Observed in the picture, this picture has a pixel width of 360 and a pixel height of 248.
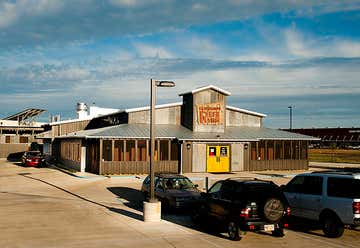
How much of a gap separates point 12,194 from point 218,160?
16.4 meters

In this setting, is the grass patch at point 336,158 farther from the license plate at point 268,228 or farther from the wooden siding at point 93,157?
the license plate at point 268,228

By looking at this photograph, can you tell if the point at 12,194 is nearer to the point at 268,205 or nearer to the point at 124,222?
the point at 124,222

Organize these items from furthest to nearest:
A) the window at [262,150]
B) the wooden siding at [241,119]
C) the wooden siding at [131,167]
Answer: the wooden siding at [241,119]
the window at [262,150]
the wooden siding at [131,167]

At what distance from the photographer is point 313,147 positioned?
107 meters

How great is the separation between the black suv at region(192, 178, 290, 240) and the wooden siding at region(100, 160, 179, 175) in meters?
18.3

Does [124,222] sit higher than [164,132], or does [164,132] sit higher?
[164,132]

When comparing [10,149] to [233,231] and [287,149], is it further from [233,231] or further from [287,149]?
[233,231]

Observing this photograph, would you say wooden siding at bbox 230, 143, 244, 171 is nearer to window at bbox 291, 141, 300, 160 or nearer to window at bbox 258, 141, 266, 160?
window at bbox 258, 141, 266, 160

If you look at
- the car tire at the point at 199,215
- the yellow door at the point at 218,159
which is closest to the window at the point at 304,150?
the yellow door at the point at 218,159

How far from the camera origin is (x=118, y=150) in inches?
1213

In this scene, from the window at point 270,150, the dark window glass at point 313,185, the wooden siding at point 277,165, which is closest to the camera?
the dark window glass at point 313,185

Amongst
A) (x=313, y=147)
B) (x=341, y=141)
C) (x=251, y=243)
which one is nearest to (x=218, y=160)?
(x=251, y=243)

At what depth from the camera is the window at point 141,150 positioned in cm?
3131

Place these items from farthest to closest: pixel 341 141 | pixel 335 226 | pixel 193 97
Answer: pixel 341 141, pixel 193 97, pixel 335 226
